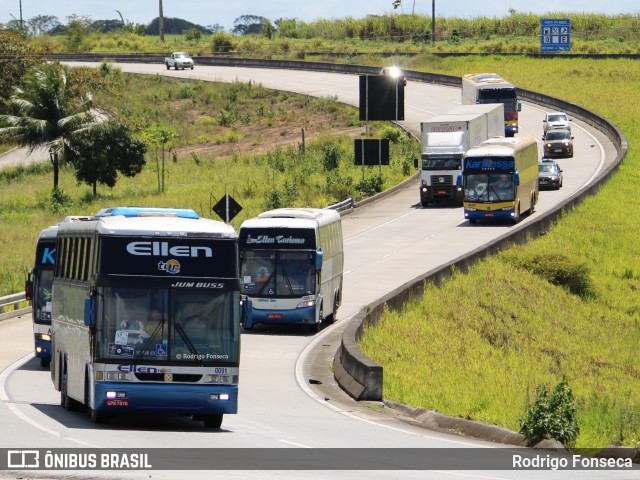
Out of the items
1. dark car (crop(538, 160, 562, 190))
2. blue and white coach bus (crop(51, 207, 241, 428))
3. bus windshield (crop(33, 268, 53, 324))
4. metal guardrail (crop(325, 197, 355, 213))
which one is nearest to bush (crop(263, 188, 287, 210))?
metal guardrail (crop(325, 197, 355, 213))

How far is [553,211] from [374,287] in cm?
1732

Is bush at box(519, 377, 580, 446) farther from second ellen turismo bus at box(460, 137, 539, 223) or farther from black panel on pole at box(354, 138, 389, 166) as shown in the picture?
black panel on pole at box(354, 138, 389, 166)

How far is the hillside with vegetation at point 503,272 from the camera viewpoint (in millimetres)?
25859

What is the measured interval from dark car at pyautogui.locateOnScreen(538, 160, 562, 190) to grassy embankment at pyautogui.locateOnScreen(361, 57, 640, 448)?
291cm

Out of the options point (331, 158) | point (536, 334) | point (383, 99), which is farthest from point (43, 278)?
point (383, 99)

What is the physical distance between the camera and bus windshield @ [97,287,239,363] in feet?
62.6

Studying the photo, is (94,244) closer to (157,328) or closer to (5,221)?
(157,328)

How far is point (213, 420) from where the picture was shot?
19.8 m

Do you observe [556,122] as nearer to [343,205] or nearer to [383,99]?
[383,99]

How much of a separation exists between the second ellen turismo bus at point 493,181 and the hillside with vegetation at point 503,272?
2.49 m

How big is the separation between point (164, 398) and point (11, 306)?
72.8 feet

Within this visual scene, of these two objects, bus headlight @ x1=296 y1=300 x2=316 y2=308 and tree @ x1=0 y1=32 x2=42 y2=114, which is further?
tree @ x1=0 y1=32 x2=42 y2=114

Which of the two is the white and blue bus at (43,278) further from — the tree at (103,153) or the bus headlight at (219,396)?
the tree at (103,153)

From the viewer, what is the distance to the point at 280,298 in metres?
34.8
